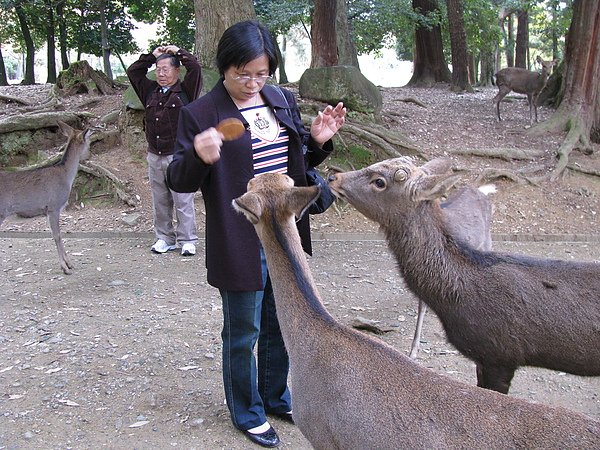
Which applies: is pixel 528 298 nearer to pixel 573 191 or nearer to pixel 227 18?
pixel 573 191

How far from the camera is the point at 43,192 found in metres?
6.90

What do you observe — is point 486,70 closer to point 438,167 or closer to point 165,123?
point 165,123

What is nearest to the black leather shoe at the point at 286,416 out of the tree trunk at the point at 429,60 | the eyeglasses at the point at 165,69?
the eyeglasses at the point at 165,69

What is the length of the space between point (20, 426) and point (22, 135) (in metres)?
7.32

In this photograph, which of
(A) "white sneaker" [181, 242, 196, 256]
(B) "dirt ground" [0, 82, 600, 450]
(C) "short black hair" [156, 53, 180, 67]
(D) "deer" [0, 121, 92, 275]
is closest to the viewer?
(B) "dirt ground" [0, 82, 600, 450]

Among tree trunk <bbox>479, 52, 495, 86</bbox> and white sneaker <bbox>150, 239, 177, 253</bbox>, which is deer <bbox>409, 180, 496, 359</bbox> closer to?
white sneaker <bbox>150, 239, 177, 253</bbox>

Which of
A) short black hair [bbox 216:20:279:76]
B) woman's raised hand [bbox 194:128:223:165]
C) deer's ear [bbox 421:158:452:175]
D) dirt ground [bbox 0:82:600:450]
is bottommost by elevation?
dirt ground [bbox 0:82:600:450]

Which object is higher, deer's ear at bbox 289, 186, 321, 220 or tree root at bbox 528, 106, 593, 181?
tree root at bbox 528, 106, 593, 181

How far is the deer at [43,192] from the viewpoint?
6.68 meters

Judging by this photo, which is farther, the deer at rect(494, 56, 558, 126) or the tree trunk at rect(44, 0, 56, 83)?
the tree trunk at rect(44, 0, 56, 83)

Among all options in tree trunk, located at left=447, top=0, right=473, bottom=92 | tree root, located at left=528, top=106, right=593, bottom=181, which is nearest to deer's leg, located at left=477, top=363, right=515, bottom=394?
tree root, located at left=528, top=106, right=593, bottom=181

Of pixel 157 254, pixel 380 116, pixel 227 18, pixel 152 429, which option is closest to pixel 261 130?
pixel 152 429

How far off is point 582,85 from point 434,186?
8122 mm

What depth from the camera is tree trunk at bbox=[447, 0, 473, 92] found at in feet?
61.9
